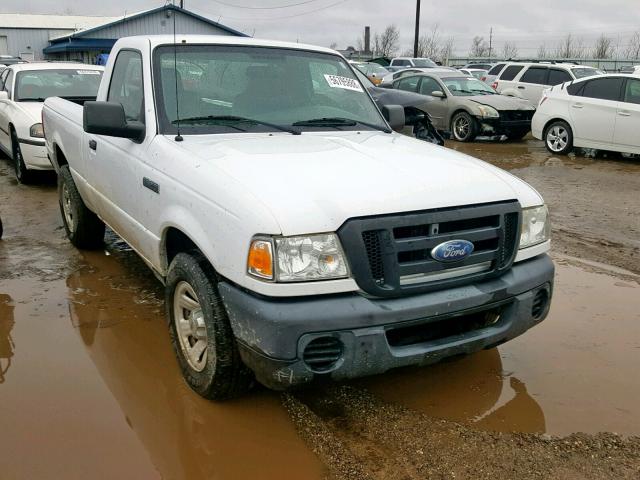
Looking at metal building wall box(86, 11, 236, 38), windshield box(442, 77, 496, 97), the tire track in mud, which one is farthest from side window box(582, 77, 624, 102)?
metal building wall box(86, 11, 236, 38)

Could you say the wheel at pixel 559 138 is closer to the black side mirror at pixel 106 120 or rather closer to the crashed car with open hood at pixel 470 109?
the crashed car with open hood at pixel 470 109

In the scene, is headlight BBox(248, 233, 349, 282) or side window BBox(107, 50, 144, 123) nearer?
headlight BBox(248, 233, 349, 282)

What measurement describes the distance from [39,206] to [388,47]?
73.9 metres

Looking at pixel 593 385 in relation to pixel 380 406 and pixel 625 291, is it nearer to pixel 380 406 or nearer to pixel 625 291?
pixel 380 406

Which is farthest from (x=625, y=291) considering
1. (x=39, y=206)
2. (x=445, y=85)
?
(x=445, y=85)

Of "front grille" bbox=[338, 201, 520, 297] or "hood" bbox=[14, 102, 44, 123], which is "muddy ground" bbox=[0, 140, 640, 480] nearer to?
"front grille" bbox=[338, 201, 520, 297]

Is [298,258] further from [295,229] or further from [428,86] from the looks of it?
[428,86]

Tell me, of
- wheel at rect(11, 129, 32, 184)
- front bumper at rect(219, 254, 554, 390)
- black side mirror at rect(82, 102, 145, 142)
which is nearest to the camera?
front bumper at rect(219, 254, 554, 390)

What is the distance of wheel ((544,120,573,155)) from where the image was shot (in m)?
12.4

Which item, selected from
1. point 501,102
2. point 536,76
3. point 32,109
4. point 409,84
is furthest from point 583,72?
point 32,109

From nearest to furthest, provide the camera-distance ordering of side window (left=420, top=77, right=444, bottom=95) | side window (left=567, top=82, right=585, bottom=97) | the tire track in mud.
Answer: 1. the tire track in mud
2. side window (left=567, top=82, right=585, bottom=97)
3. side window (left=420, top=77, right=444, bottom=95)

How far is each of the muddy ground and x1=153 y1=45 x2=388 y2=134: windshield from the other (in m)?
1.46

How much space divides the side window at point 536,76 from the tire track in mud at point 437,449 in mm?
15050

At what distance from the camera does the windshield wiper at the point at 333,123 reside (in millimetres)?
4059
